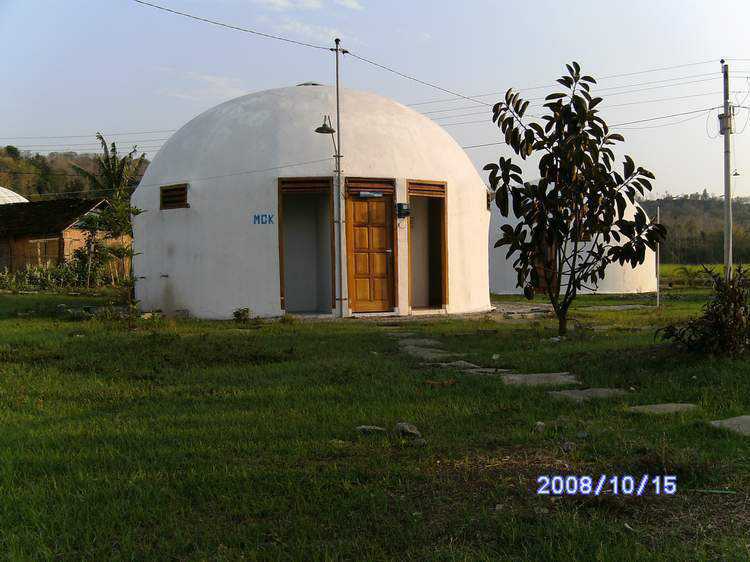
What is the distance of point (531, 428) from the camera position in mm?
4164

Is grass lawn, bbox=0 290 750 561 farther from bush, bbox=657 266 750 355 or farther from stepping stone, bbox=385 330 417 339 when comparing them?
stepping stone, bbox=385 330 417 339

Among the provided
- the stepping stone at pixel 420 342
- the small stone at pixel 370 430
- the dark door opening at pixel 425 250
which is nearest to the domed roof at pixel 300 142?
the dark door opening at pixel 425 250

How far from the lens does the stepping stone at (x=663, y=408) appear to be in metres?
4.41

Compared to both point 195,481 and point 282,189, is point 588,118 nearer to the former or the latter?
point 282,189

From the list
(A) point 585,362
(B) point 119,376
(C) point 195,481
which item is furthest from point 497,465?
(B) point 119,376

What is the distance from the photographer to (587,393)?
5.16m

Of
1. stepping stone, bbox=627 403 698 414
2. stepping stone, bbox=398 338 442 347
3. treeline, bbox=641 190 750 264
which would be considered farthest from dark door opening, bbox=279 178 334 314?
treeline, bbox=641 190 750 264

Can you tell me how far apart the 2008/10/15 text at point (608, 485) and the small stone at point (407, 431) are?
97 centimetres

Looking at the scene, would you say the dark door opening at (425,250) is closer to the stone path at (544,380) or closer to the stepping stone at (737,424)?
the stone path at (544,380)

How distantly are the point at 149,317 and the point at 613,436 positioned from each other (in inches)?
377

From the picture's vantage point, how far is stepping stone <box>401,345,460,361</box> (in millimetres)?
7496

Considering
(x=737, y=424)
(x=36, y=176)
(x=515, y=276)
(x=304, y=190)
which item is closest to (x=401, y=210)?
(x=304, y=190)

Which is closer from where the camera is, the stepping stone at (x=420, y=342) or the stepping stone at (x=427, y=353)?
the stepping stone at (x=427, y=353)

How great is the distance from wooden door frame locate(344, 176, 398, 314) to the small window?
2936 mm
